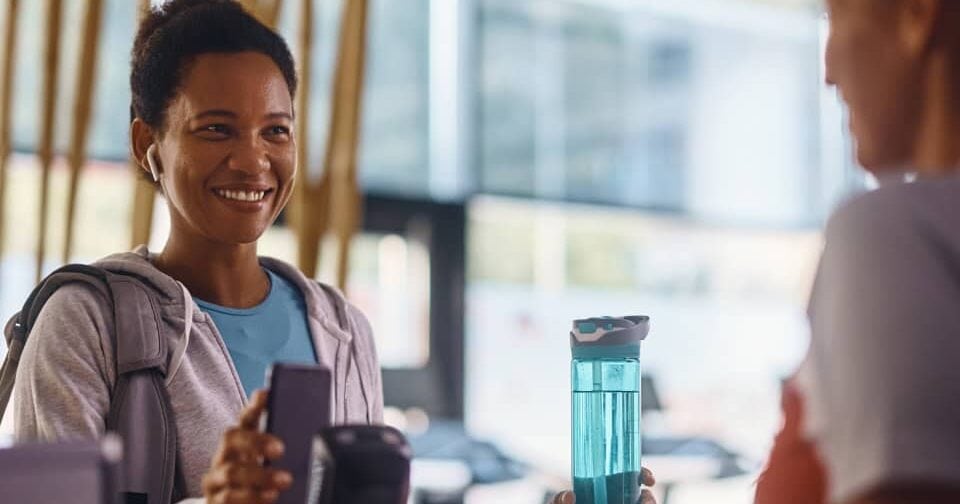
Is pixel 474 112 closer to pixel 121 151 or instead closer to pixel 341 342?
pixel 121 151

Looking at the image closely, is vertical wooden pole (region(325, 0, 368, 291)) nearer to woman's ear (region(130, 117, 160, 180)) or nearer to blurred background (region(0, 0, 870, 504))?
blurred background (region(0, 0, 870, 504))

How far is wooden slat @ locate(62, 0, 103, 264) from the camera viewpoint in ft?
11.4

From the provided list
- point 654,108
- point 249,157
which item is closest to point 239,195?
point 249,157

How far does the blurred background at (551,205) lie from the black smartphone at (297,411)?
3086mm

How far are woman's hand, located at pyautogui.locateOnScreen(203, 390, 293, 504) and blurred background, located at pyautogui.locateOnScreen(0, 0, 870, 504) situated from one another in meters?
3.08

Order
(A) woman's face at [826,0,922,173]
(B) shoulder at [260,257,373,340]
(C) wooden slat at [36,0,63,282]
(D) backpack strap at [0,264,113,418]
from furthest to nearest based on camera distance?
1. (C) wooden slat at [36,0,63,282]
2. (B) shoulder at [260,257,373,340]
3. (D) backpack strap at [0,264,113,418]
4. (A) woman's face at [826,0,922,173]

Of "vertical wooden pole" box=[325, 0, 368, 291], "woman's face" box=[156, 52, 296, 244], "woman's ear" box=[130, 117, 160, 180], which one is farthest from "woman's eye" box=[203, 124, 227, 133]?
"vertical wooden pole" box=[325, 0, 368, 291]

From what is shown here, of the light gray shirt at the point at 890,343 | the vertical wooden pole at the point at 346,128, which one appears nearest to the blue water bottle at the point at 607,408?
the light gray shirt at the point at 890,343

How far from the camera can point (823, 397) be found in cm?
74

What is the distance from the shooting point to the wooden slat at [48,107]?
3.43 m

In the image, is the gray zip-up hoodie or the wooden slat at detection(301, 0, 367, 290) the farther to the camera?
the wooden slat at detection(301, 0, 367, 290)

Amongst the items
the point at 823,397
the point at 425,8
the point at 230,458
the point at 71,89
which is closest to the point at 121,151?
the point at 71,89

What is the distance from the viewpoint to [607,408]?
1.49 m

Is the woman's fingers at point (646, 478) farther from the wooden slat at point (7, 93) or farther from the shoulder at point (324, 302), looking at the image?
the wooden slat at point (7, 93)
